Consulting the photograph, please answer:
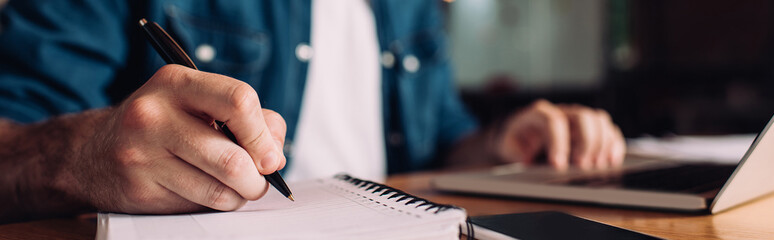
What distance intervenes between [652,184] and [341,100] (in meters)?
0.71

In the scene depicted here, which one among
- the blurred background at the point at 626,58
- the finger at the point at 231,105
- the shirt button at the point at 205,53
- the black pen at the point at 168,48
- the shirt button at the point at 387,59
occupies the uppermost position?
the black pen at the point at 168,48

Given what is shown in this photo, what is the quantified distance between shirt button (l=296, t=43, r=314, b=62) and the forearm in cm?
57

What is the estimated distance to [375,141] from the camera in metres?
1.25

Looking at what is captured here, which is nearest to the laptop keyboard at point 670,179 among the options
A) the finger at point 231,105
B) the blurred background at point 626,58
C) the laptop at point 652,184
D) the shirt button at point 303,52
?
the laptop at point 652,184

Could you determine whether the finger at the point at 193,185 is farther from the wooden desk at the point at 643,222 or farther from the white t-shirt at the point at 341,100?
the white t-shirt at the point at 341,100

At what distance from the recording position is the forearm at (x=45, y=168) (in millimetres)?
461

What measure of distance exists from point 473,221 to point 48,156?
0.36 m

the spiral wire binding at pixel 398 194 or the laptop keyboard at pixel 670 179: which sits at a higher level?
the spiral wire binding at pixel 398 194

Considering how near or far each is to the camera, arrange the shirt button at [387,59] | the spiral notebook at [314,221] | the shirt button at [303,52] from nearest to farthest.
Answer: the spiral notebook at [314,221] → the shirt button at [303,52] → the shirt button at [387,59]

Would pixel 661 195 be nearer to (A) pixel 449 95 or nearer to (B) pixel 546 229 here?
(B) pixel 546 229

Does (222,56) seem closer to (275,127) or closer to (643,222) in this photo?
(275,127)

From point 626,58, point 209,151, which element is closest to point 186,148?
point 209,151

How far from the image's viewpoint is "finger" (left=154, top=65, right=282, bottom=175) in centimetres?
37

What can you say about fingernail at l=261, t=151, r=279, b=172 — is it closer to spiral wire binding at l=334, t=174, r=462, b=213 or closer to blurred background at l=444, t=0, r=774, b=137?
spiral wire binding at l=334, t=174, r=462, b=213
